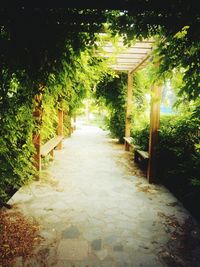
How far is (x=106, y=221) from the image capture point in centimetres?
441

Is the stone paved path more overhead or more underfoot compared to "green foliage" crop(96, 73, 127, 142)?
more underfoot

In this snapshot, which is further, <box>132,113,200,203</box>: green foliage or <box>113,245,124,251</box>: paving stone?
<box>132,113,200,203</box>: green foliage

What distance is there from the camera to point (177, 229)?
4.19m

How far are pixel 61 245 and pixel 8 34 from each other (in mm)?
2822

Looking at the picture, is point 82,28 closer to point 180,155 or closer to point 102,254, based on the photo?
point 102,254

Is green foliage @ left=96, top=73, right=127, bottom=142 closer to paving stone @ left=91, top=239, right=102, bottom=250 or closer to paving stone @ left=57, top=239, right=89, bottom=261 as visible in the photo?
paving stone @ left=91, top=239, right=102, bottom=250

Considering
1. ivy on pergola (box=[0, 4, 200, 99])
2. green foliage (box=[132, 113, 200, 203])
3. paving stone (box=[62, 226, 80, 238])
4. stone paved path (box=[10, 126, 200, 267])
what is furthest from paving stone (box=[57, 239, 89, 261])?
ivy on pergola (box=[0, 4, 200, 99])

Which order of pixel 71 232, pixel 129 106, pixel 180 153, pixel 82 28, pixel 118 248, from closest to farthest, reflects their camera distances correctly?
pixel 82 28 < pixel 118 248 < pixel 71 232 < pixel 180 153 < pixel 129 106

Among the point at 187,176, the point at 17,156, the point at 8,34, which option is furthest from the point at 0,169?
the point at 187,176

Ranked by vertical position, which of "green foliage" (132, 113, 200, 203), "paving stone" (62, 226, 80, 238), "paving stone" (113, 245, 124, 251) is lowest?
"paving stone" (113, 245, 124, 251)

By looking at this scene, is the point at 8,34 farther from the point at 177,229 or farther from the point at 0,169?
the point at 177,229

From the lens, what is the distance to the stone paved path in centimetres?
336

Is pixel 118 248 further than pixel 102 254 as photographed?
Yes

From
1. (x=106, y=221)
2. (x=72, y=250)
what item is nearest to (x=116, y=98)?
(x=106, y=221)
